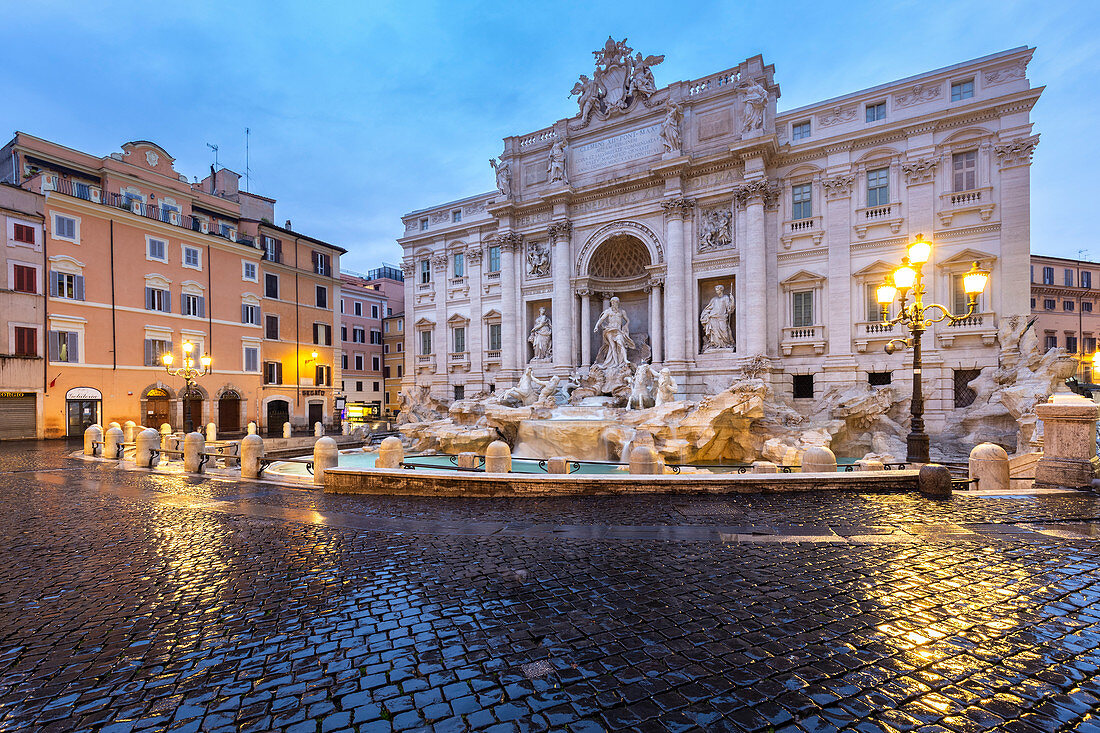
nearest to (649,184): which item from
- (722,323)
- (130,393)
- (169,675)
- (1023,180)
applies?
(722,323)

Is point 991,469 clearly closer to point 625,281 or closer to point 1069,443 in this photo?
point 1069,443

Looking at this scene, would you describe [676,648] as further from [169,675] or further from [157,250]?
[157,250]

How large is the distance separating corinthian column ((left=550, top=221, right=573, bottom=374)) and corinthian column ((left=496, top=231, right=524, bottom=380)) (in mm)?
3103

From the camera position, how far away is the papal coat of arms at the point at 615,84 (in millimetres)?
26266

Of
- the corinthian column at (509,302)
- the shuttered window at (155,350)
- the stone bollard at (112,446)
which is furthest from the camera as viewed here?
the corinthian column at (509,302)

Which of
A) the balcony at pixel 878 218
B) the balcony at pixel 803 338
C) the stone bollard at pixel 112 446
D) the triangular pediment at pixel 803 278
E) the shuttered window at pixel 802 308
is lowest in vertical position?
the stone bollard at pixel 112 446

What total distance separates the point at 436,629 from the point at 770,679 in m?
2.56

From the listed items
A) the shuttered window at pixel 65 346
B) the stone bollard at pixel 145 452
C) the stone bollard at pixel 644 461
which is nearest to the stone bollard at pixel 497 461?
the stone bollard at pixel 644 461

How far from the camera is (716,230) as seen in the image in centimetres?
2444

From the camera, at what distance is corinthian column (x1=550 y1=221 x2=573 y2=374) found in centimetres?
2766

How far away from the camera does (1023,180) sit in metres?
19.1

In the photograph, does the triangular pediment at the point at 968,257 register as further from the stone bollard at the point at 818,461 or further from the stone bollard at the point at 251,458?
the stone bollard at the point at 251,458

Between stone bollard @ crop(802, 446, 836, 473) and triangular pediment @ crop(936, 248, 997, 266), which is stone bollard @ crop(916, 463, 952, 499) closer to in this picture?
stone bollard @ crop(802, 446, 836, 473)

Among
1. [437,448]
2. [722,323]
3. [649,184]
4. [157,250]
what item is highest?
[649,184]
